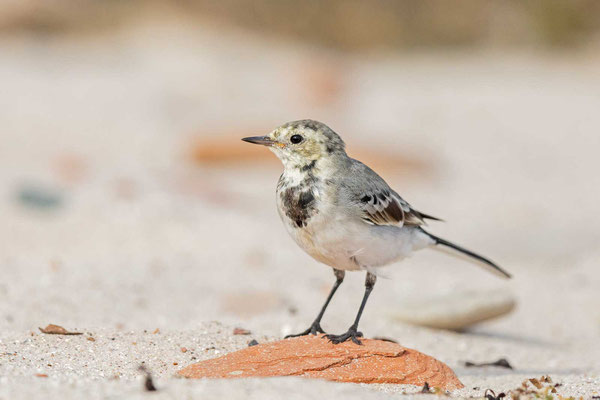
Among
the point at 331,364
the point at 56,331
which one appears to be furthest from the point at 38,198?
the point at 331,364

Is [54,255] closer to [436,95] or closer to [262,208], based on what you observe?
[262,208]

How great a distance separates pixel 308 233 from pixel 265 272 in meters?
3.61

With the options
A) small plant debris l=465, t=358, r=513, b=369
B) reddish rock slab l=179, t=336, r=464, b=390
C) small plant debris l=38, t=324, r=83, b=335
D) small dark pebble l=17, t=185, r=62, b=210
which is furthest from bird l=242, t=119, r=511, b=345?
small dark pebble l=17, t=185, r=62, b=210

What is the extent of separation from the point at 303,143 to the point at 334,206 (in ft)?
1.57

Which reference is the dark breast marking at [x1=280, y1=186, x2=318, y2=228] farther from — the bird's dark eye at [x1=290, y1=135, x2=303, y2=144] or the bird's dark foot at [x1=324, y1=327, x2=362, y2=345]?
the bird's dark foot at [x1=324, y1=327, x2=362, y2=345]

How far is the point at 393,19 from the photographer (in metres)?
22.3

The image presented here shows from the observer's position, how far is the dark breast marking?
4.81 metres

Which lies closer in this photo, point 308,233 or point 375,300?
point 308,233

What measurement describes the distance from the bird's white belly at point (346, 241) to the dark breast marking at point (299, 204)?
0.04m

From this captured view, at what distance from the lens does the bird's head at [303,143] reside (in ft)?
16.6

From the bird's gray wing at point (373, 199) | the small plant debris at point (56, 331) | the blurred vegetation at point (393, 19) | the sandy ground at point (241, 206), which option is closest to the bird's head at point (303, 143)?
the bird's gray wing at point (373, 199)

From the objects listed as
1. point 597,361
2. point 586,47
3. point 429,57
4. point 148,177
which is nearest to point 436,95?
point 429,57

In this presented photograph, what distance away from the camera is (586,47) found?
22266 mm

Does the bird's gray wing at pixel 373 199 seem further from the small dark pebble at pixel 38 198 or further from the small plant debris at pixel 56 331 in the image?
the small dark pebble at pixel 38 198
